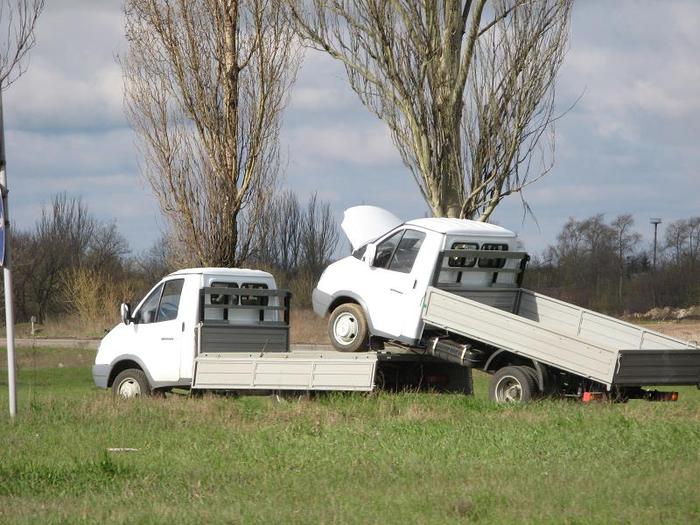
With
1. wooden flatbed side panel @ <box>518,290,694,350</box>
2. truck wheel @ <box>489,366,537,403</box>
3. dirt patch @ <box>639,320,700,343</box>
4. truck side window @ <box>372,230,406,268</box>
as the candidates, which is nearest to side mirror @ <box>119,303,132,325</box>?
truck side window @ <box>372,230,406,268</box>

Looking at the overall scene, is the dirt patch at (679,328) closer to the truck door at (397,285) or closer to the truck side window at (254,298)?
the truck side window at (254,298)

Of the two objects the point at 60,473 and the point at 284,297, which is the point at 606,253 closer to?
the point at 284,297

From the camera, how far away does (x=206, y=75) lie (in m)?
26.5

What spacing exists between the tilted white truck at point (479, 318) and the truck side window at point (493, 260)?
0.07 feet

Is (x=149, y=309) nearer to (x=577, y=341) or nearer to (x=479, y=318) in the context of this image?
(x=479, y=318)

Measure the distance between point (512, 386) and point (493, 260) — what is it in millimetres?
2305

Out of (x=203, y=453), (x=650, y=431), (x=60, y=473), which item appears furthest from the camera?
(x=650, y=431)

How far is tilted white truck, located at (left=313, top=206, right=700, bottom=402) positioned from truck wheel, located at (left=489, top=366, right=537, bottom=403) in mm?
15

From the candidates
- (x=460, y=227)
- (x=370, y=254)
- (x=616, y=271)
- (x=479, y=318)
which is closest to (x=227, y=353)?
(x=370, y=254)

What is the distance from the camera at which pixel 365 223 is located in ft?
57.7

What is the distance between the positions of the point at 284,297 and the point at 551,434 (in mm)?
6802

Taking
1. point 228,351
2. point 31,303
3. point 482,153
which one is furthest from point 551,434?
point 31,303

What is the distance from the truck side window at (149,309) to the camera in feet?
56.6

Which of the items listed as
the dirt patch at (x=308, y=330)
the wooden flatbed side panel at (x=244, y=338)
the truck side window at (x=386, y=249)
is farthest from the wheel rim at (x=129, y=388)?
the dirt patch at (x=308, y=330)
